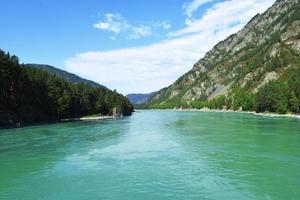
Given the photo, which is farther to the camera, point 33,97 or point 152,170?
point 33,97

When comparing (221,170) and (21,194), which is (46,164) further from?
(221,170)

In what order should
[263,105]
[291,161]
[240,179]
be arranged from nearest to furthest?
[240,179]
[291,161]
[263,105]

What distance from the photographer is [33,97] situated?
131m

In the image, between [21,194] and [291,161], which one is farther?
[291,161]

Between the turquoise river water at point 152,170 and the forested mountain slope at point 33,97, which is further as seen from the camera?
the forested mountain slope at point 33,97

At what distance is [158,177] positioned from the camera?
38781mm

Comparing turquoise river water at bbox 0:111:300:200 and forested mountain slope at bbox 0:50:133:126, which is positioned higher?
forested mountain slope at bbox 0:50:133:126

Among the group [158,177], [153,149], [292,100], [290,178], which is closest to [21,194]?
[158,177]

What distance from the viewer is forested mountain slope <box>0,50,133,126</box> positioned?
11394cm

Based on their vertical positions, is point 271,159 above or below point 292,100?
below

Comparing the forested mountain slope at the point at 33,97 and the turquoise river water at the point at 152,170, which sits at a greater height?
the forested mountain slope at the point at 33,97

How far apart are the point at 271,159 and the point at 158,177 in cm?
1622

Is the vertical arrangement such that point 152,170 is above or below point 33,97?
below

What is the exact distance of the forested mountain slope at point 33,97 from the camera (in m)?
114
